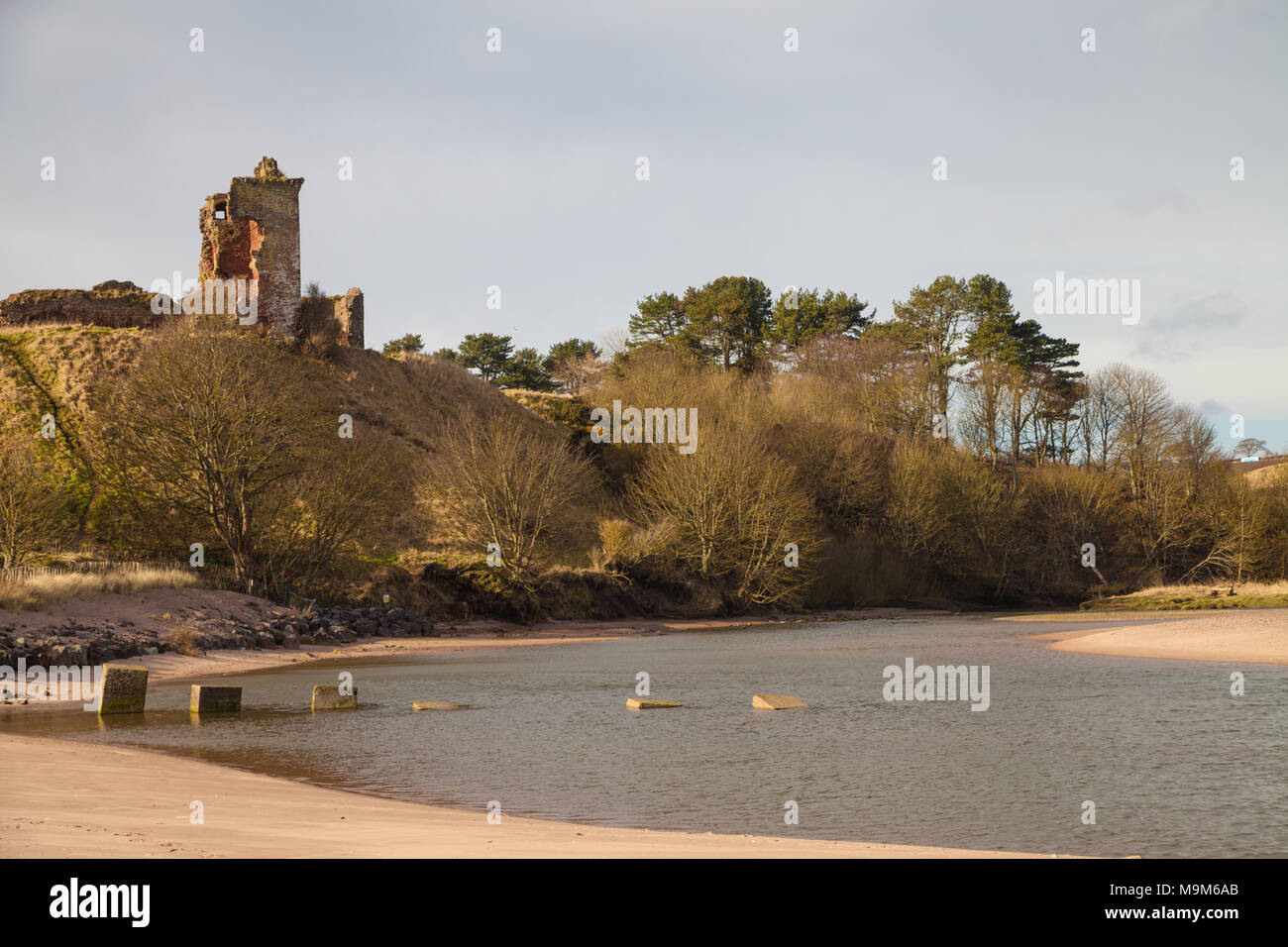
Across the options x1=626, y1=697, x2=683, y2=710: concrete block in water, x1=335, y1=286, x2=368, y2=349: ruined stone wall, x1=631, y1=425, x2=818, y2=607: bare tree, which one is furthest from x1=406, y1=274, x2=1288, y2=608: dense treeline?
x1=626, y1=697, x2=683, y2=710: concrete block in water

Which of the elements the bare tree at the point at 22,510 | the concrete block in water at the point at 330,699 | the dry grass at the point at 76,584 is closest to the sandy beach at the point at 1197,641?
the concrete block in water at the point at 330,699

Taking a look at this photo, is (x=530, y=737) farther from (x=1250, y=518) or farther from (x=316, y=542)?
(x=1250, y=518)

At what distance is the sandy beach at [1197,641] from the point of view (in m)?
34.7

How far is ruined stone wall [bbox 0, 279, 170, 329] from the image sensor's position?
230 feet

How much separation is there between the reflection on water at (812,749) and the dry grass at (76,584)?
755cm

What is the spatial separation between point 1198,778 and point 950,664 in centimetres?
1723

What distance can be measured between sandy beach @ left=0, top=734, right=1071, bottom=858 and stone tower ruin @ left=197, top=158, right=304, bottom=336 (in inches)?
2343

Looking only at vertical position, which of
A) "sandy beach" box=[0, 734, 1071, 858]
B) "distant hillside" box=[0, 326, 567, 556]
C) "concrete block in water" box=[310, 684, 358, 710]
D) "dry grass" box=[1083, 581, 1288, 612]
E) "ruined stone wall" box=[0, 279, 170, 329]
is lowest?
"dry grass" box=[1083, 581, 1288, 612]

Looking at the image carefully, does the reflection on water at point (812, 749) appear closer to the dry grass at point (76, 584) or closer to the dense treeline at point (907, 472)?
the dry grass at point (76, 584)

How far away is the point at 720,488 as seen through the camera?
6222 centimetres

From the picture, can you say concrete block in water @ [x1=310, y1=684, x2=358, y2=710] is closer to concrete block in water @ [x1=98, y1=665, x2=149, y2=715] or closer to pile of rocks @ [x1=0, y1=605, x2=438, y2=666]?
concrete block in water @ [x1=98, y1=665, x2=149, y2=715]
